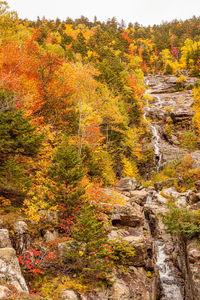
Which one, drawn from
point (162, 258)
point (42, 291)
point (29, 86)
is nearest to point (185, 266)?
point (162, 258)

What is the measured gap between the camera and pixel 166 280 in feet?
51.8

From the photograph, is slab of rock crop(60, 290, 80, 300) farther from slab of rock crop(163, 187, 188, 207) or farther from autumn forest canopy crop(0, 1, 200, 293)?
slab of rock crop(163, 187, 188, 207)

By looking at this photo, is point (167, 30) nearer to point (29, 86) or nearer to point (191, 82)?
point (191, 82)

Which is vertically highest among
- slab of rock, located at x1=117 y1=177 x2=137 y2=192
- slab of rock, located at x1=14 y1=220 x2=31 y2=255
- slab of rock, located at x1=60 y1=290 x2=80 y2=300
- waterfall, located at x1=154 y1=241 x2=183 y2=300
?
slab of rock, located at x1=14 y1=220 x2=31 y2=255

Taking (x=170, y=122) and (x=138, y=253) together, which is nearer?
(x=138, y=253)

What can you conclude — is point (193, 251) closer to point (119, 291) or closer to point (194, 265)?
point (194, 265)

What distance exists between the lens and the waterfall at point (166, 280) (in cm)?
1459

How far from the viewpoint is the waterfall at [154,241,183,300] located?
47.9 feet

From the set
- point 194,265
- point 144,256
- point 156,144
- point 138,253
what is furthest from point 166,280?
point 156,144

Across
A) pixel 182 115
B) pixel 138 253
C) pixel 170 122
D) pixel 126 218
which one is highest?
pixel 182 115

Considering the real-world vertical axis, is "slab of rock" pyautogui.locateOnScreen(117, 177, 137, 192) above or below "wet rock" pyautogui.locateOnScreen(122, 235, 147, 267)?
below

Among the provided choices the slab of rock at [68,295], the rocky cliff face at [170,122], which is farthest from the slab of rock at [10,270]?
the rocky cliff face at [170,122]

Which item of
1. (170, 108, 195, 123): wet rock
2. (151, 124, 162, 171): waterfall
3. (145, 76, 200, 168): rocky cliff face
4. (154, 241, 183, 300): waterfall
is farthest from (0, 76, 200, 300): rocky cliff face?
Answer: (170, 108, 195, 123): wet rock

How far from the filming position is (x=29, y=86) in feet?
61.3
